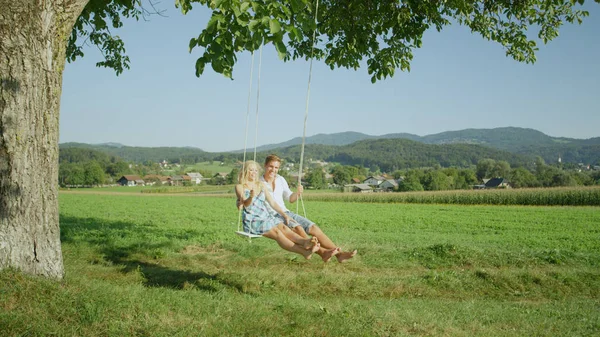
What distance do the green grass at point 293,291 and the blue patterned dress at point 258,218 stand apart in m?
1.00

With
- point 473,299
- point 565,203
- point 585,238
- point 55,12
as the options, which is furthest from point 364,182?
point 55,12

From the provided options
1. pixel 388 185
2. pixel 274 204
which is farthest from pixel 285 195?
pixel 388 185

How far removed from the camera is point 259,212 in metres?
7.11

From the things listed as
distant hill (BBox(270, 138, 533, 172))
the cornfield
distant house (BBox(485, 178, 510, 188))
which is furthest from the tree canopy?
distant hill (BBox(270, 138, 533, 172))

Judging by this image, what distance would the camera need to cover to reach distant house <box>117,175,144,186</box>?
75125mm

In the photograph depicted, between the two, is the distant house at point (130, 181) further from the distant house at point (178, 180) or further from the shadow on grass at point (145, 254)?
the shadow on grass at point (145, 254)

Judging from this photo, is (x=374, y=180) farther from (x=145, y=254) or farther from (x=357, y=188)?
(x=145, y=254)

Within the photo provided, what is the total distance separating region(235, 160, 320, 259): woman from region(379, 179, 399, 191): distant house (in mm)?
44245

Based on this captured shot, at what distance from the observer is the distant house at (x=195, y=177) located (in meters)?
74.3

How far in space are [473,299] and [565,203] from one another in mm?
26785

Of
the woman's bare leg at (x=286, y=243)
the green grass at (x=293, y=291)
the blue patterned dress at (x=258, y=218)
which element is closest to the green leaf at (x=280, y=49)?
the blue patterned dress at (x=258, y=218)

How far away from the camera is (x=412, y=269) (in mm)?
10180

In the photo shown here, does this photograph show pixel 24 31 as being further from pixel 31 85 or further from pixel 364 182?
pixel 364 182

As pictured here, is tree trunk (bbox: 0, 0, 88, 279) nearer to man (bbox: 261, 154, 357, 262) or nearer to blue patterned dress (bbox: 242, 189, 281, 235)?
blue patterned dress (bbox: 242, 189, 281, 235)
